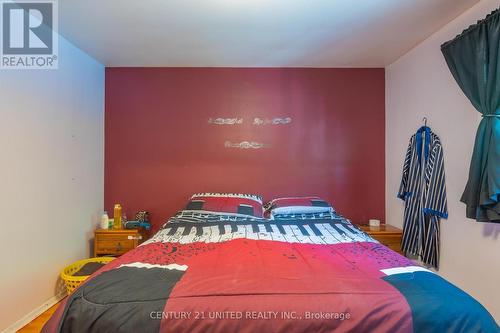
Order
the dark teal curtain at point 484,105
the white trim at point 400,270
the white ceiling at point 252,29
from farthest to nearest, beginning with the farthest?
the white ceiling at point 252,29 < the dark teal curtain at point 484,105 < the white trim at point 400,270

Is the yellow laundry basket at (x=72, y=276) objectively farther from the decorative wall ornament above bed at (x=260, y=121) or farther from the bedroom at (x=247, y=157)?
the decorative wall ornament above bed at (x=260, y=121)

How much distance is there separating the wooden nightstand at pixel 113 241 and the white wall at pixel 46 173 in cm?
15

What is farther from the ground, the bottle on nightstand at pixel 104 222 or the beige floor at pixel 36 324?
the bottle on nightstand at pixel 104 222

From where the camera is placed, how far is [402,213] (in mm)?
3104

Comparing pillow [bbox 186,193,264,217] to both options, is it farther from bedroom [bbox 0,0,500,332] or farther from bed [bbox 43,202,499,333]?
bed [bbox 43,202,499,333]

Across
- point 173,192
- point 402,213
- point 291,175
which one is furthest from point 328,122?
point 173,192

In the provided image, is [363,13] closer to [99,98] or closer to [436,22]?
[436,22]

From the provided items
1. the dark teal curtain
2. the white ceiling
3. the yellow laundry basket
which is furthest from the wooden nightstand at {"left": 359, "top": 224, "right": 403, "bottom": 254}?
the yellow laundry basket

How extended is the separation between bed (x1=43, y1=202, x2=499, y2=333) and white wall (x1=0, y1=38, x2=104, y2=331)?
1.08 m

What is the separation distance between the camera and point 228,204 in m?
2.94

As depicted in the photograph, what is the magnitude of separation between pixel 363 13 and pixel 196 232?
6.51ft

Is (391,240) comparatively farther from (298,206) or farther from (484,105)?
(484,105)

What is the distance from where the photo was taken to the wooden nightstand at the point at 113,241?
304cm

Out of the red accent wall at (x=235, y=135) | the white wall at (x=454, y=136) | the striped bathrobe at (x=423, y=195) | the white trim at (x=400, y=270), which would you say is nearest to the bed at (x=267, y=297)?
the white trim at (x=400, y=270)
